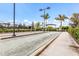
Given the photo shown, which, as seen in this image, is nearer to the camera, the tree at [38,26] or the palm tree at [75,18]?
the palm tree at [75,18]

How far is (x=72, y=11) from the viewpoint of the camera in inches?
432

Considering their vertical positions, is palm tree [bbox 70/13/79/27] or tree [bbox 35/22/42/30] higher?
palm tree [bbox 70/13/79/27]

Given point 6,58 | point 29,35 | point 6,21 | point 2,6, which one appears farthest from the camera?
point 29,35

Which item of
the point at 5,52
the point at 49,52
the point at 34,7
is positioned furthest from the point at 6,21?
the point at 49,52

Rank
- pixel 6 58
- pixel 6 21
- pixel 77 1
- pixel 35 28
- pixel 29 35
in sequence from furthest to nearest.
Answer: pixel 29 35 → pixel 35 28 → pixel 6 21 → pixel 77 1 → pixel 6 58

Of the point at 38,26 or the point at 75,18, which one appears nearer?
the point at 38,26

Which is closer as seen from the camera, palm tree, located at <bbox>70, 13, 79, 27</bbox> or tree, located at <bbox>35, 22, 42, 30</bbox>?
palm tree, located at <bbox>70, 13, 79, 27</bbox>

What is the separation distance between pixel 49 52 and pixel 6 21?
9.76 ft

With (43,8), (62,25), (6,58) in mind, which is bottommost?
(6,58)

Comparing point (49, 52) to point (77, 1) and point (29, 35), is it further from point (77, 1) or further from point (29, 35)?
point (29, 35)

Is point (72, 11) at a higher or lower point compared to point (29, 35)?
higher

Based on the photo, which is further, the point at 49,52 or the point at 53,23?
the point at 53,23

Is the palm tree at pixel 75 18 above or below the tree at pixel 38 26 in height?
above

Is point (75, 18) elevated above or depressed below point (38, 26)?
above
